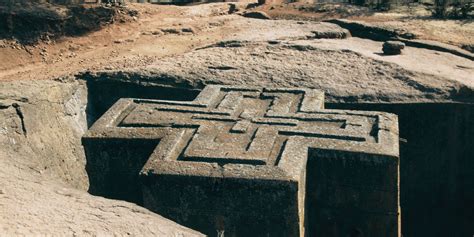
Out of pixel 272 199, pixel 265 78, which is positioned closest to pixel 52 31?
pixel 265 78

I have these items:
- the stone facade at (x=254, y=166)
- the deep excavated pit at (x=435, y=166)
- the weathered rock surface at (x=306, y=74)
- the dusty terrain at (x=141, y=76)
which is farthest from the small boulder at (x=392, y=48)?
the stone facade at (x=254, y=166)

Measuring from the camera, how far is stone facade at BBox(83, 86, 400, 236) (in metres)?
4.25

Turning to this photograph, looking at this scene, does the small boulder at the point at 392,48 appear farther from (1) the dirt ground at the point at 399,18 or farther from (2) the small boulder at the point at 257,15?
(2) the small boulder at the point at 257,15

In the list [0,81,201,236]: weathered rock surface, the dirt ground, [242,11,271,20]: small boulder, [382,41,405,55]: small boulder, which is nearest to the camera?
[0,81,201,236]: weathered rock surface

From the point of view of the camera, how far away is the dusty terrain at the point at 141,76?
3.64 meters

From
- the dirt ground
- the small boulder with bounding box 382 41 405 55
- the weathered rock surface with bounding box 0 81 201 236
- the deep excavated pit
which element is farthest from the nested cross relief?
the dirt ground

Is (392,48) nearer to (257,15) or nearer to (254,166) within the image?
(257,15)

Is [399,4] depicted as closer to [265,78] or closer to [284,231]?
[265,78]

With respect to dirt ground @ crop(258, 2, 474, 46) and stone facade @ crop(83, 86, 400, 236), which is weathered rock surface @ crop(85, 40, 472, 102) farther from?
dirt ground @ crop(258, 2, 474, 46)

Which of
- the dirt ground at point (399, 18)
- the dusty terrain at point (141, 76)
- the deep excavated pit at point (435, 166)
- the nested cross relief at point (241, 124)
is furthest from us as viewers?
the dirt ground at point (399, 18)

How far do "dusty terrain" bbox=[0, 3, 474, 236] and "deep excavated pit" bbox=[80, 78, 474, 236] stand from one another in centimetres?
18

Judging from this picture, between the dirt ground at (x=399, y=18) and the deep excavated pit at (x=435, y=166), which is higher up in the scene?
the dirt ground at (x=399, y=18)

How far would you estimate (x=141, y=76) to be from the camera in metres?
7.12

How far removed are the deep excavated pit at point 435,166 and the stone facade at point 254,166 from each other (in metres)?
1.22
